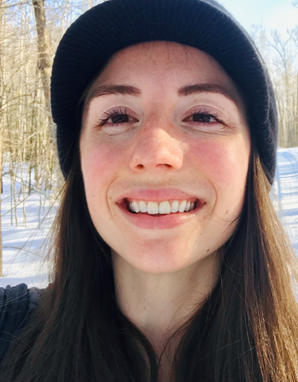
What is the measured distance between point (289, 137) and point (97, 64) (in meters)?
31.1

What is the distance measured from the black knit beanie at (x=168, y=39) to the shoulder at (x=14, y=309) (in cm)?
70

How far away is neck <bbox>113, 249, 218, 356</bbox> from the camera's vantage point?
111 cm

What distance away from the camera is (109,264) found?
1.30 m

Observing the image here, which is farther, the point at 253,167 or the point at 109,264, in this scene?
the point at 109,264

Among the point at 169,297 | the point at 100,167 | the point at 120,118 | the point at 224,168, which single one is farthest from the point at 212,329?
the point at 120,118

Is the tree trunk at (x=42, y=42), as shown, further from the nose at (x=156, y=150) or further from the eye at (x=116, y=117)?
the nose at (x=156, y=150)

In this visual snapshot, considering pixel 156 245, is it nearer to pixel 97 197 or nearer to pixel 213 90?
pixel 97 197

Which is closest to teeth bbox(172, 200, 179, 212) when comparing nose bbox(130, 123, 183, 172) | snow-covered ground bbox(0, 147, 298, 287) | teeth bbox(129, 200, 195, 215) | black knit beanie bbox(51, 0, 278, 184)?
teeth bbox(129, 200, 195, 215)

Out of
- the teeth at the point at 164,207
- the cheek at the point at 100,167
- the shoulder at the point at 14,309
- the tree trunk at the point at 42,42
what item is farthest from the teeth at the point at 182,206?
the tree trunk at the point at 42,42

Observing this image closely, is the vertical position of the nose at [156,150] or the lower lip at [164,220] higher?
the nose at [156,150]

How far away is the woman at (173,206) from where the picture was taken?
94 cm

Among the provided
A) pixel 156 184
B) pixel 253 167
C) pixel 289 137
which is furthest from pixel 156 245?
pixel 289 137

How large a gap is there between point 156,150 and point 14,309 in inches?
30.5

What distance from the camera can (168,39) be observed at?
3.35 feet
